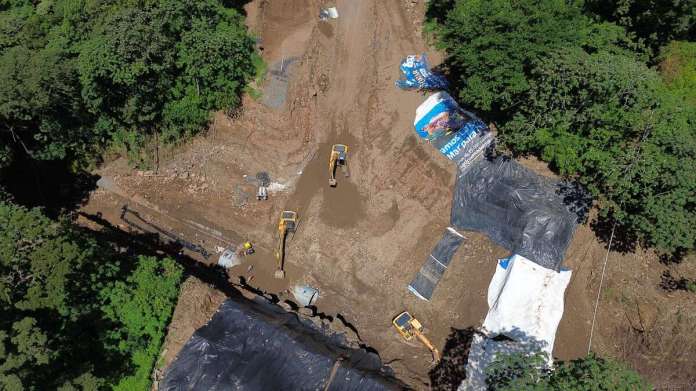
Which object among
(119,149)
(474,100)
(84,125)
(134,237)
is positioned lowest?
(134,237)

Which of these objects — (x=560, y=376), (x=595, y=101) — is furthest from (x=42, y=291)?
(x=595, y=101)

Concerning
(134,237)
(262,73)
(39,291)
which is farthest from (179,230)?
(262,73)

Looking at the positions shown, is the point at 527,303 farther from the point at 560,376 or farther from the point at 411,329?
the point at 560,376

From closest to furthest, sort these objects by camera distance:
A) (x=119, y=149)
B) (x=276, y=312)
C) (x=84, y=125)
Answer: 1. (x=276, y=312)
2. (x=84, y=125)
3. (x=119, y=149)

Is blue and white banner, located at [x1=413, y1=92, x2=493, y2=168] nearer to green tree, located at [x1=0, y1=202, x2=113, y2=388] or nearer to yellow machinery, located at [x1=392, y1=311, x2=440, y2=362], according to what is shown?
yellow machinery, located at [x1=392, y1=311, x2=440, y2=362]

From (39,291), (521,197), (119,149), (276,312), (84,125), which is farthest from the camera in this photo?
(119,149)

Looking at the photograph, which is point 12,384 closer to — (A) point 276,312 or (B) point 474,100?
(A) point 276,312
